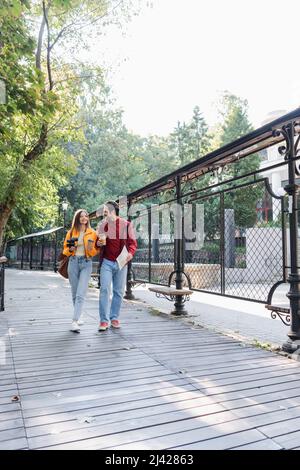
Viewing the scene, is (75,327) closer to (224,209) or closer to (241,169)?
(224,209)

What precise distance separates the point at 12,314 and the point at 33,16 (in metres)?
12.3

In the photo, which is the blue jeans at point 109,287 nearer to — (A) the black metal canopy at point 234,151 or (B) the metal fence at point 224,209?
(B) the metal fence at point 224,209

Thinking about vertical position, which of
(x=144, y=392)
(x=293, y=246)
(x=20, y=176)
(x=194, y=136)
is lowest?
(x=144, y=392)

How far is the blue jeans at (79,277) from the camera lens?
5.15 meters

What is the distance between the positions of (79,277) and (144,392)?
267 cm

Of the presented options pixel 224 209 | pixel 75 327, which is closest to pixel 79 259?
pixel 75 327

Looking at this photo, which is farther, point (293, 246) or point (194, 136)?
point (194, 136)

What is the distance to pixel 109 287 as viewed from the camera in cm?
510

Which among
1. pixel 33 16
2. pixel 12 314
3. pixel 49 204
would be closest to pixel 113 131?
pixel 49 204

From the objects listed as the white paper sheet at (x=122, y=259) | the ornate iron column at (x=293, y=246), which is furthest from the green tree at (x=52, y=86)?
the ornate iron column at (x=293, y=246)

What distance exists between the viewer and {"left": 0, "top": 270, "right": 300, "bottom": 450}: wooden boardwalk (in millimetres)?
2180

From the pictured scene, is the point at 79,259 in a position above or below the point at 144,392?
above

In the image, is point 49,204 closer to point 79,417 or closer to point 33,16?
point 33,16

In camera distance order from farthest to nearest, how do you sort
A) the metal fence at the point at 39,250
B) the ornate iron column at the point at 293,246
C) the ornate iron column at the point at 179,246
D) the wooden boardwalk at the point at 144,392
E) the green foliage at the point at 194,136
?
the green foliage at the point at 194,136 → the metal fence at the point at 39,250 → the ornate iron column at the point at 179,246 → the ornate iron column at the point at 293,246 → the wooden boardwalk at the point at 144,392
